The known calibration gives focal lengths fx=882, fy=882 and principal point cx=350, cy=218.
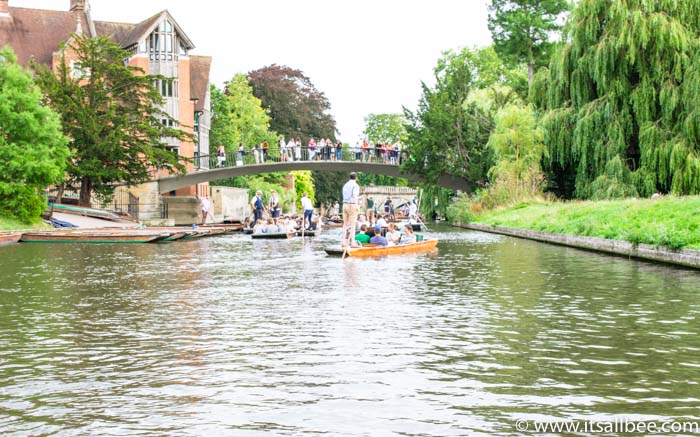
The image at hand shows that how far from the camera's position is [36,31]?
2338 inches

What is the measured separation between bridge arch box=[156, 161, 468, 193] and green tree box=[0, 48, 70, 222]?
59.8 feet

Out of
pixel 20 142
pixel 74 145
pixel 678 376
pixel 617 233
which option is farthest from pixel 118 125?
pixel 678 376

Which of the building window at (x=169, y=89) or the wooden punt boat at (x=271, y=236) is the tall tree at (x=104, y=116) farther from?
the building window at (x=169, y=89)

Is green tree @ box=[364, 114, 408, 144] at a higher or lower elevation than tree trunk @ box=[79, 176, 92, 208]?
higher

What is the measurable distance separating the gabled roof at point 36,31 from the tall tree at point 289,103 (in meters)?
18.8

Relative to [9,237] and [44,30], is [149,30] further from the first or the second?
[9,237]

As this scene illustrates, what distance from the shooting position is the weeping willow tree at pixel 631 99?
106ft

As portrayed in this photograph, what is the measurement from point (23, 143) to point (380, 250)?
18.5 m

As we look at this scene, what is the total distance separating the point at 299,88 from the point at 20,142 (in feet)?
159

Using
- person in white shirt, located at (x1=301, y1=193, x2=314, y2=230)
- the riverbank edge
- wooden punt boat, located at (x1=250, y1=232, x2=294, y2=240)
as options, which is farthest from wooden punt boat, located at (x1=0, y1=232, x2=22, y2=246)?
the riverbank edge

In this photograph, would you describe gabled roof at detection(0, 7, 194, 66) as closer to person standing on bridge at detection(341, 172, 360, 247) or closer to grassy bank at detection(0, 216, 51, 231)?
grassy bank at detection(0, 216, 51, 231)

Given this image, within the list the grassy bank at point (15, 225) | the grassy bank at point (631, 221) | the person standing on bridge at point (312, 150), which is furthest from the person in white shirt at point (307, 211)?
the person standing on bridge at point (312, 150)

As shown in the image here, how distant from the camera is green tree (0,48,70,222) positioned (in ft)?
110

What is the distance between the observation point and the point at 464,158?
184ft
